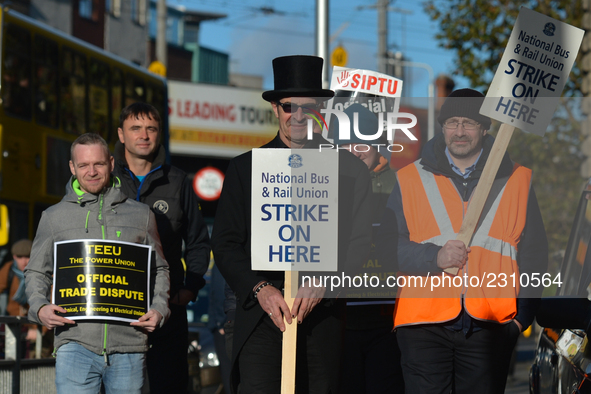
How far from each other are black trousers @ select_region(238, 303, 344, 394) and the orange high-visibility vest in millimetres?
503

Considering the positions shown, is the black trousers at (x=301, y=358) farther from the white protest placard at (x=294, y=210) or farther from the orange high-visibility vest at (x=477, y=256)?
the orange high-visibility vest at (x=477, y=256)

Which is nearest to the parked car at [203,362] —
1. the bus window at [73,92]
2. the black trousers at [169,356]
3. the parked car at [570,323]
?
the black trousers at [169,356]

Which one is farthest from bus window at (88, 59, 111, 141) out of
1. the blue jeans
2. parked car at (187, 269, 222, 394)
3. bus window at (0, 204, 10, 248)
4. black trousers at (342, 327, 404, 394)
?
the blue jeans

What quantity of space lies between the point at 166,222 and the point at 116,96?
11.8 metres

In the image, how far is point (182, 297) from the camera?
5.74 meters

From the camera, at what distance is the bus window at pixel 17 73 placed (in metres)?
13.2

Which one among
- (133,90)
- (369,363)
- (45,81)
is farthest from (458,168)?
(133,90)

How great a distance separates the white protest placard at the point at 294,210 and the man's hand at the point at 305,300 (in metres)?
0.15

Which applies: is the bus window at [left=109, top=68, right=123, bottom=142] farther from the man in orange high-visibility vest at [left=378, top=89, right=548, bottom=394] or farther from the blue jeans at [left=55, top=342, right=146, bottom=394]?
the man in orange high-visibility vest at [left=378, top=89, right=548, bottom=394]

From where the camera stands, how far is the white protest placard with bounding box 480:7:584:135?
491 centimetres

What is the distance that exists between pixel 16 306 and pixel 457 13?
9.29 meters

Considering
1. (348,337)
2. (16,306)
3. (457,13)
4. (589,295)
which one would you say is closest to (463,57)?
(457,13)

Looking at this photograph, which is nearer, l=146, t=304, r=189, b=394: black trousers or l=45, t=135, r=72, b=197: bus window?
l=146, t=304, r=189, b=394: black trousers

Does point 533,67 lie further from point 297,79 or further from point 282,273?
point 282,273
